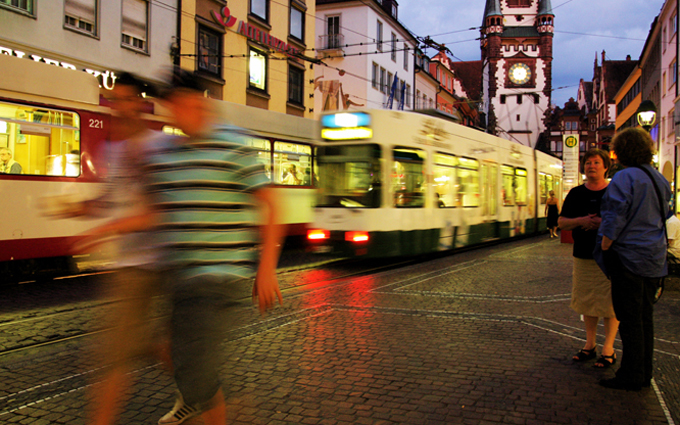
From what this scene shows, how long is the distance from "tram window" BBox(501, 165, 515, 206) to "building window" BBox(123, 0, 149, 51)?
38.7 feet

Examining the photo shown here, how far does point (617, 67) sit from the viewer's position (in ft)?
281

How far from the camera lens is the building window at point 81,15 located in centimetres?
1641

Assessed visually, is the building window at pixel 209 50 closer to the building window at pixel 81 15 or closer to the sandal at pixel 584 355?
the building window at pixel 81 15

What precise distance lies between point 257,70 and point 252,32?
1.51 meters

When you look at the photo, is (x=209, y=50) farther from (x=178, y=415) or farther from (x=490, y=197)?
(x=178, y=415)

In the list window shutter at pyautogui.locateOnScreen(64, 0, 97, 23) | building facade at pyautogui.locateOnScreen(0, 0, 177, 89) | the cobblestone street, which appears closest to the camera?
the cobblestone street

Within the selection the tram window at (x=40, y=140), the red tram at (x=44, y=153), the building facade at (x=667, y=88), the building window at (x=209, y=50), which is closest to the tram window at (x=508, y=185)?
the red tram at (x=44, y=153)

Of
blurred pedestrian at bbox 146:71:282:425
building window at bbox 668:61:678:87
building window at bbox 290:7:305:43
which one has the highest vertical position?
building window at bbox 290:7:305:43

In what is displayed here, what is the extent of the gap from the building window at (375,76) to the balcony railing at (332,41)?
233cm

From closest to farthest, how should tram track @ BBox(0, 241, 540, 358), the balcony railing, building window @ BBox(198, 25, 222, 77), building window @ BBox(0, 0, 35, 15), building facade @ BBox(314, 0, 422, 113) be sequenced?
tram track @ BBox(0, 241, 540, 358), building window @ BBox(0, 0, 35, 15), building window @ BBox(198, 25, 222, 77), building facade @ BBox(314, 0, 422, 113), the balcony railing

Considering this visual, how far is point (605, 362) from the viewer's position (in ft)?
15.7

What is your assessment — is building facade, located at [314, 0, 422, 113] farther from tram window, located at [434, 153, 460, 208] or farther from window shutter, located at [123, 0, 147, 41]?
tram window, located at [434, 153, 460, 208]

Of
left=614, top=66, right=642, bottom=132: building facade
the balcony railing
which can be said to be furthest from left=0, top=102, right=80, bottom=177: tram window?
left=614, top=66, right=642, bottom=132: building facade

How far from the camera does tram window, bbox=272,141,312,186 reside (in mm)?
14195
